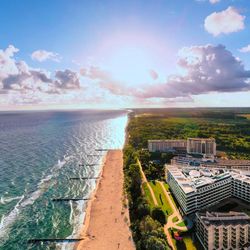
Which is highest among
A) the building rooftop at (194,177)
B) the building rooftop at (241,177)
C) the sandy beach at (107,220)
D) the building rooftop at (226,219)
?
the building rooftop at (194,177)

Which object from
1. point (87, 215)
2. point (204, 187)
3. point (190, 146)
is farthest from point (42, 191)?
point (190, 146)

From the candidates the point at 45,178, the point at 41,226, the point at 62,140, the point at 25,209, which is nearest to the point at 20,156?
the point at 45,178

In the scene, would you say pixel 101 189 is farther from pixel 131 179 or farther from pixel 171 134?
pixel 171 134

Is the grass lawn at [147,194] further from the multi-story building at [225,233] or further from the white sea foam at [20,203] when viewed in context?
the white sea foam at [20,203]

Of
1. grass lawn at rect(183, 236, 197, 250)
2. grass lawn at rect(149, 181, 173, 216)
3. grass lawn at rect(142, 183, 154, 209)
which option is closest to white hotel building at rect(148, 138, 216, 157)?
grass lawn at rect(149, 181, 173, 216)

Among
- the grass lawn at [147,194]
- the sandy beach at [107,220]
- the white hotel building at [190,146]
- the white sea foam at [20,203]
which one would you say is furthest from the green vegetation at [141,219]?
the white hotel building at [190,146]

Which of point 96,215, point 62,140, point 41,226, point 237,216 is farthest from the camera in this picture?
point 62,140

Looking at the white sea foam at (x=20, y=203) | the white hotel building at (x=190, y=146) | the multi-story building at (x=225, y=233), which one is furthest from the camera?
the white hotel building at (x=190, y=146)
